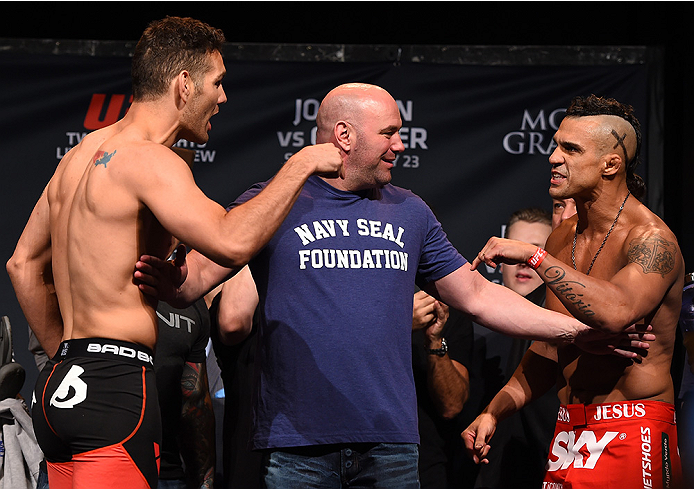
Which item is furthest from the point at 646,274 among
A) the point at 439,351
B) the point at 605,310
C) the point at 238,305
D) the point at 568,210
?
the point at 238,305

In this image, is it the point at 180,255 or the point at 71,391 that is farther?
the point at 180,255

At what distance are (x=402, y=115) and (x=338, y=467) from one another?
253 cm

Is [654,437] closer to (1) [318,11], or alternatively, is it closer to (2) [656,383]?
(2) [656,383]

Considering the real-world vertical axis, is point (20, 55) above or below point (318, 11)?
below

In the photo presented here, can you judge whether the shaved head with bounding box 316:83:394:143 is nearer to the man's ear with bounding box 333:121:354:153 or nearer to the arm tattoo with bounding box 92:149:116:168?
the man's ear with bounding box 333:121:354:153

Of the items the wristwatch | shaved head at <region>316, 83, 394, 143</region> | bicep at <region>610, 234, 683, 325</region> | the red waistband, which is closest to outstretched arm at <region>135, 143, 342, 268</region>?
shaved head at <region>316, 83, 394, 143</region>

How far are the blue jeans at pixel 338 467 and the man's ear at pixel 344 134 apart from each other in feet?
3.02

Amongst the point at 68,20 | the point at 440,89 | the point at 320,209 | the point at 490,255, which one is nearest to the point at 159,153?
the point at 320,209

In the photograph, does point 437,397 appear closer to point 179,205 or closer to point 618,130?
point 618,130

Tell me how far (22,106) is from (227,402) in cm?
208

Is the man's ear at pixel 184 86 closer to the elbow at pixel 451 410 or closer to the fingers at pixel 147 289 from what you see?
the fingers at pixel 147 289

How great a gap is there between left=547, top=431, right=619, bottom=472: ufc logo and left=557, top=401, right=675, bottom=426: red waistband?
0.04 metres

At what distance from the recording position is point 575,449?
8.93ft

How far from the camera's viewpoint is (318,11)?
15.0 ft
